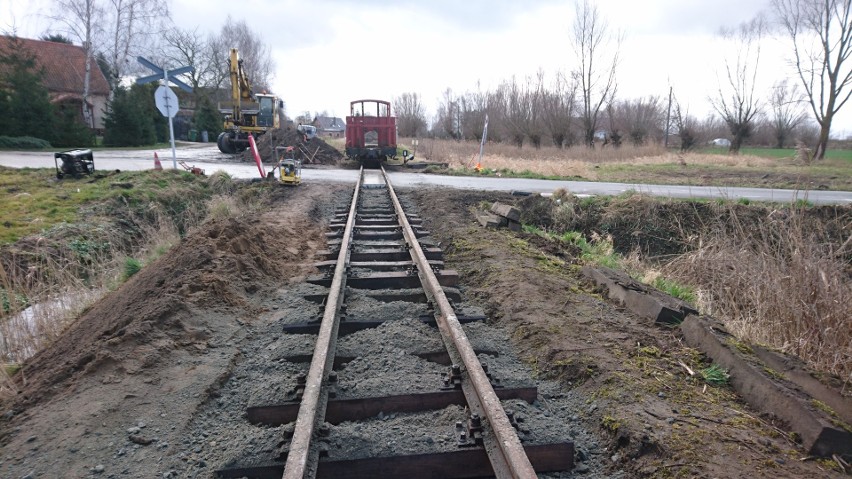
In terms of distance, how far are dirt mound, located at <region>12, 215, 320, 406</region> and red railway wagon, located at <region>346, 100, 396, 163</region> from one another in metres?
14.2

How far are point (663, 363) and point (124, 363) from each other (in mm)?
3660

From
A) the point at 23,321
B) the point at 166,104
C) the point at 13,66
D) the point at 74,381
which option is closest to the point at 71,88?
the point at 13,66

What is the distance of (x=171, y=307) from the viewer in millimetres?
4160

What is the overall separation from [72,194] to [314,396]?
36.5 feet

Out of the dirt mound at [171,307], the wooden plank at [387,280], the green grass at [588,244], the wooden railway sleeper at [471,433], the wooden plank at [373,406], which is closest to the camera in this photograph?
the wooden railway sleeper at [471,433]

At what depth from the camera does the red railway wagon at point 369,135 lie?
68.2ft

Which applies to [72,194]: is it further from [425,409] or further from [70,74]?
[70,74]

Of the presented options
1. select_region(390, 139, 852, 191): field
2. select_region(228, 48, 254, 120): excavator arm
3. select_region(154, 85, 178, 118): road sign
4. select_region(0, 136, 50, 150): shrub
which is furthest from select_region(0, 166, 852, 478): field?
select_region(0, 136, 50, 150): shrub

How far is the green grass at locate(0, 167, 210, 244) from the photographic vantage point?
9.35 meters

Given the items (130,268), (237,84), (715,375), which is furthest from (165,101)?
(715,375)

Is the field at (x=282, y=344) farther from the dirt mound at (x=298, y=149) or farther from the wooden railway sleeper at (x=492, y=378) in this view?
the dirt mound at (x=298, y=149)

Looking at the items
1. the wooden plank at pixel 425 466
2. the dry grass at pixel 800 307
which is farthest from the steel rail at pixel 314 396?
the dry grass at pixel 800 307

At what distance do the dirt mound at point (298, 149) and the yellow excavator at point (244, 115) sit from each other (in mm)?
604

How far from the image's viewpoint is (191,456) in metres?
2.53
